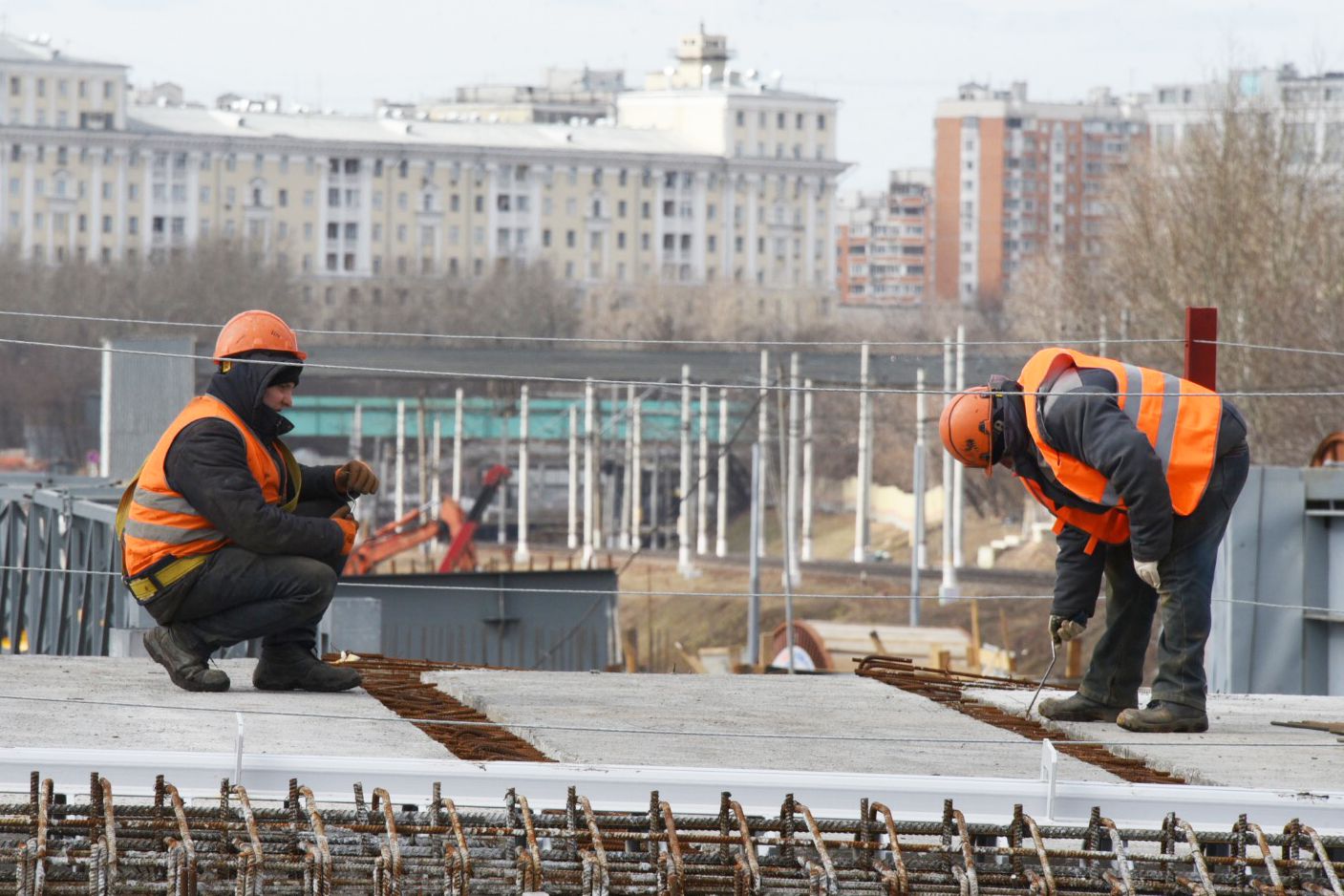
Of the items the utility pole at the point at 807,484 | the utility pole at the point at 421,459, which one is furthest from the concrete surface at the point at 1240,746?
the utility pole at the point at 807,484

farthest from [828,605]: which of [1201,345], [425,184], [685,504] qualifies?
[425,184]

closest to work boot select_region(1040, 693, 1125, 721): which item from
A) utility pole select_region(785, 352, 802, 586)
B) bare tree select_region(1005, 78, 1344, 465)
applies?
utility pole select_region(785, 352, 802, 586)

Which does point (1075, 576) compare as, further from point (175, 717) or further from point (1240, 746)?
point (175, 717)

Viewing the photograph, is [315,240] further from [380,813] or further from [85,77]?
[380,813]

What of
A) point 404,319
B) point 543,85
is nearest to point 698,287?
point 404,319

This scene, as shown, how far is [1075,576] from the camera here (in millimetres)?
8016

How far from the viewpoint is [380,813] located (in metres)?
5.79

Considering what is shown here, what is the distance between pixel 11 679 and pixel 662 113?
137 meters

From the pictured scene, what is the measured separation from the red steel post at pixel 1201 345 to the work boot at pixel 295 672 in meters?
4.10

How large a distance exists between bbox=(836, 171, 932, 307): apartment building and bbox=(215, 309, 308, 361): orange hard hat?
149 metres

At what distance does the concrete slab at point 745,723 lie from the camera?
6836mm

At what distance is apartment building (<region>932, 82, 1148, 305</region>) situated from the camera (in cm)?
15062

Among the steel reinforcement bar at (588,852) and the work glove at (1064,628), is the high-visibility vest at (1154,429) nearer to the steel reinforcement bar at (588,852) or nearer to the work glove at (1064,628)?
the work glove at (1064,628)

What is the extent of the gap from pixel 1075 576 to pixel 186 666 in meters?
3.27
